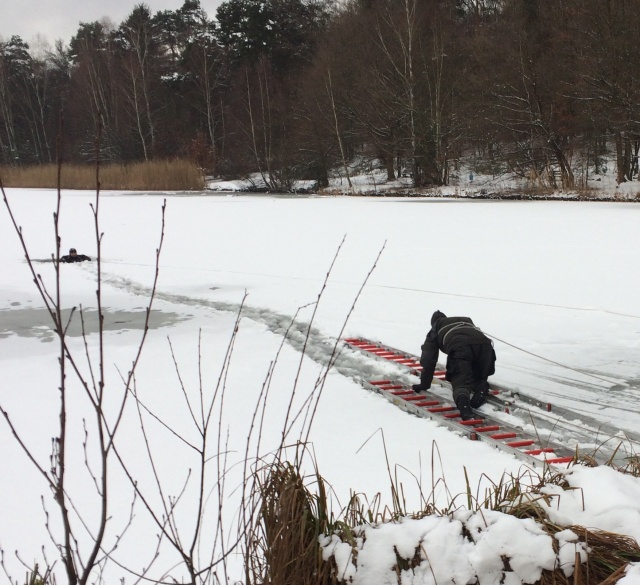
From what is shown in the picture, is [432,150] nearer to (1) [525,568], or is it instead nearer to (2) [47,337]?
(2) [47,337]

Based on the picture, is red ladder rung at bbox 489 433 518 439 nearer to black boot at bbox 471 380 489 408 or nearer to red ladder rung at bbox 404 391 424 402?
black boot at bbox 471 380 489 408

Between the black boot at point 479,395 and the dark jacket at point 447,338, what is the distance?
0.37 metres

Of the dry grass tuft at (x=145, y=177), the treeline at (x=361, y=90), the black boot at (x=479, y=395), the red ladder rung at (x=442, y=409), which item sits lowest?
the red ladder rung at (x=442, y=409)

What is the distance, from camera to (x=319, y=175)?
104ft

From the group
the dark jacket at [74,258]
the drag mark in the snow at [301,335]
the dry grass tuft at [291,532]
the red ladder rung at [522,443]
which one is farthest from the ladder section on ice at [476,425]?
the dark jacket at [74,258]

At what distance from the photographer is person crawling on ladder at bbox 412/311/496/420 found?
4.66 m

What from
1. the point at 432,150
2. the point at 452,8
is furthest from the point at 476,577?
the point at 452,8

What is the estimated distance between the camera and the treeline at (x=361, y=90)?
72.2ft

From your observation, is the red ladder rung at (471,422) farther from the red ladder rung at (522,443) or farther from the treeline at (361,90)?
the treeline at (361,90)

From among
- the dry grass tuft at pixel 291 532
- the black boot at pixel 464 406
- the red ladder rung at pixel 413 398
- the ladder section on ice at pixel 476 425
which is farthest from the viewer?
the red ladder rung at pixel 413 398

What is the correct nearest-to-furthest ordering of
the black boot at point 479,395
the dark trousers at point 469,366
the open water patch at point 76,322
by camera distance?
the dark trousers at point 469,366 → the black boot at point 479,395 → the open water patch at point 76,322

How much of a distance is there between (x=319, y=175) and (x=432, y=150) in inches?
259

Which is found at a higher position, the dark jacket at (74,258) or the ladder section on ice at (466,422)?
the dark jacket at (74,258)

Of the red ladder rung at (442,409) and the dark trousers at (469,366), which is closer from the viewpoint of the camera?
the dark trousers at (469,366)
